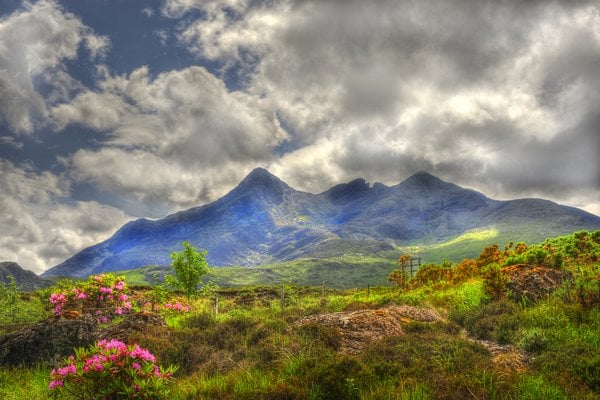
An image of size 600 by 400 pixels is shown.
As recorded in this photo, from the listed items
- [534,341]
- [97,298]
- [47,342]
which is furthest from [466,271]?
[47,342]

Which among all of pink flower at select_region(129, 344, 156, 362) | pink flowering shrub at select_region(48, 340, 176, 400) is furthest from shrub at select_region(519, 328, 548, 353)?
pink flower at select_region(129, 344, 156, 362)

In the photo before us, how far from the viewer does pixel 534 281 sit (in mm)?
16453

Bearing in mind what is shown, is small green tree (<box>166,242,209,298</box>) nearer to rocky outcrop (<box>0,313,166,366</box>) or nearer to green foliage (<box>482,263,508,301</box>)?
rocky outcrop (<box>0,313,166,366</box>)

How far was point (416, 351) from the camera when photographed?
1045 centimetres

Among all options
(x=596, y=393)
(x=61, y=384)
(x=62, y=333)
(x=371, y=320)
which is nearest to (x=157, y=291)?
(x=62, y=333)

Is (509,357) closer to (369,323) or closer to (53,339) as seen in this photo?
(369,323)

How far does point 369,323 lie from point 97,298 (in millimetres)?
14665

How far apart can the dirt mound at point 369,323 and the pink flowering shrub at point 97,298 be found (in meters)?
11.4

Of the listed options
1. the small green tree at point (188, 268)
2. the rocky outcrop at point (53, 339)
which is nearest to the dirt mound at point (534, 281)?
the rocky outcrop at point (53, 339)

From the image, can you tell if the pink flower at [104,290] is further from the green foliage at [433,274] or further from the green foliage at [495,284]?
the green foliage at [433,274]

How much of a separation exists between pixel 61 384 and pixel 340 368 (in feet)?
18.2

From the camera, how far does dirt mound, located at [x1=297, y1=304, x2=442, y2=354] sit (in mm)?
12750

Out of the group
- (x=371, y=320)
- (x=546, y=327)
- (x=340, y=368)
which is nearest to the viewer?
(x=340, y=368)

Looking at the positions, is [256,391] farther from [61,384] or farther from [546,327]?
[546,327]
